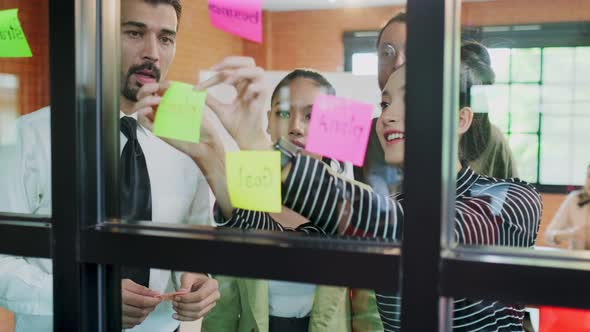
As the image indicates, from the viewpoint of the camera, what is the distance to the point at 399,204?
1317 mm

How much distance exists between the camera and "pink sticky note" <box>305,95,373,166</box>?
1345mm

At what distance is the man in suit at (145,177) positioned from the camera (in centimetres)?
149

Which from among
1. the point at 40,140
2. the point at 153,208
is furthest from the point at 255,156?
the point at 40,140

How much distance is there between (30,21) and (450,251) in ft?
3.57

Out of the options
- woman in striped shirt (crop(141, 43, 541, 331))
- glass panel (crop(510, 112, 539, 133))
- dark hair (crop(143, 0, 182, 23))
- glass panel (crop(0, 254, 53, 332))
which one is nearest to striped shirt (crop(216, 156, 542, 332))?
woman in striped shirt (crop(141, 43, 541, 331))

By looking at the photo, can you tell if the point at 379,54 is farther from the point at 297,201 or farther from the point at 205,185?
the point at 205,185

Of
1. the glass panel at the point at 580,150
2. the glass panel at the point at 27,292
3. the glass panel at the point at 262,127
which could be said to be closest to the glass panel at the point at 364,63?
the glass panel at the point at 262,127

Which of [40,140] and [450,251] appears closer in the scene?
[450,251]

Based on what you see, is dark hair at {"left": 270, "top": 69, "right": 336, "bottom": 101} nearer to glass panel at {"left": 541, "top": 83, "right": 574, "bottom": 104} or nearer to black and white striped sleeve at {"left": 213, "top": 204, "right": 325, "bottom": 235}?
black and white striped sleeve at {"left": 213, "top": 204, "right": 325, "bottom": 235}

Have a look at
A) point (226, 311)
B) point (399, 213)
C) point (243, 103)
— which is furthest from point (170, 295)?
point (399, 213)

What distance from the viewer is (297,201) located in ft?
4.53

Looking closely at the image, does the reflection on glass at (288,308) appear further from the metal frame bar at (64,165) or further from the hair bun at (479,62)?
the hair bun at (479,62)

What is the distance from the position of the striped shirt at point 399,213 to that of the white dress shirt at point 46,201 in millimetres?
161

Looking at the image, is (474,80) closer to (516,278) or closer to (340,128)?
(340,128)
